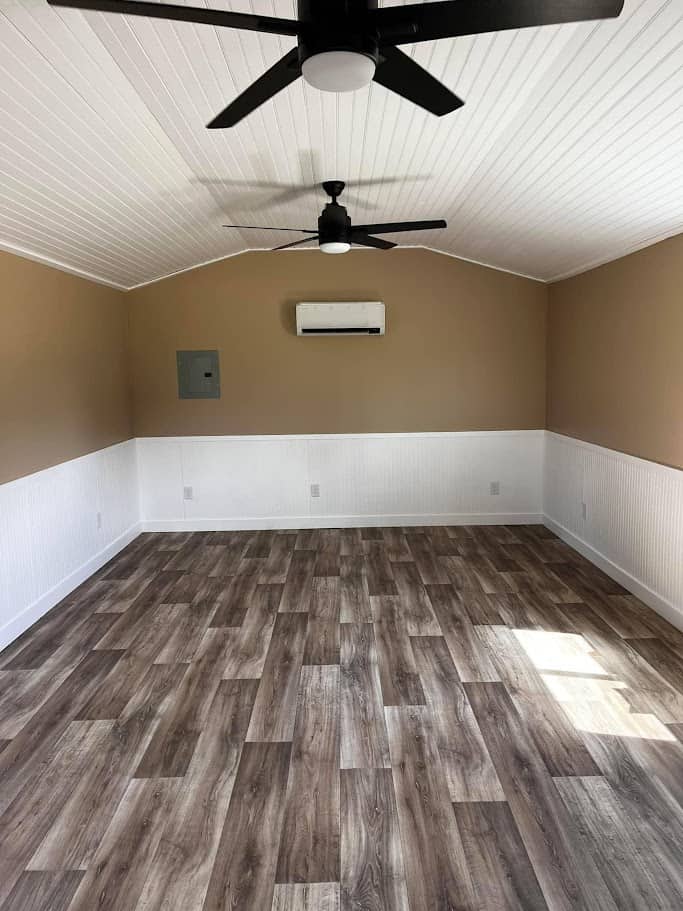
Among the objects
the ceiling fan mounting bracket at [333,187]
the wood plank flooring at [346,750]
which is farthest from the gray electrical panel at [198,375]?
the ceiling fan mounting bracket at [333,187]

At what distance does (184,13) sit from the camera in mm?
1417

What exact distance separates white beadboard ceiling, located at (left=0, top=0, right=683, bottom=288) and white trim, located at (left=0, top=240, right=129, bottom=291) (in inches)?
1.6

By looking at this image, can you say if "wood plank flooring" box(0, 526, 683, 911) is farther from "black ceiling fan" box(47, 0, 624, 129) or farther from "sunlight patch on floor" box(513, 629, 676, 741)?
"black ceiling fan" box(47, 0, 624, 129)

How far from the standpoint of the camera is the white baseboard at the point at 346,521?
6434 millimetres

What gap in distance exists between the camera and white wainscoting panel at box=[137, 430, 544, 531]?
6.38m

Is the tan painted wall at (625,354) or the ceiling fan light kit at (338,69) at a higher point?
the ceiling fan light kit at (338,69)

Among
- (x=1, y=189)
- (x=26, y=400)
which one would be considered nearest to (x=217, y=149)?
(x=1, y=189)

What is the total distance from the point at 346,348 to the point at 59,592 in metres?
3.40

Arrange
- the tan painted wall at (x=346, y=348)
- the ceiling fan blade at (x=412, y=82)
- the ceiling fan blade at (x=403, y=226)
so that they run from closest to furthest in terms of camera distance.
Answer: the ceiling fan blade at (x=412, y=82), the ceiling fan blade at (x=403, y=226), the tan painted wall at (x=346, y=348)

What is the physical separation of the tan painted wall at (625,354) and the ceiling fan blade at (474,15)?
2885 mm

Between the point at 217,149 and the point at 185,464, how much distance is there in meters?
3.77

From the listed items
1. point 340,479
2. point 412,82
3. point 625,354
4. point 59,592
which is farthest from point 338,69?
point 340,479

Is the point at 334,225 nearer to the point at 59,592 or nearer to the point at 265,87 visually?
the point at 265,87

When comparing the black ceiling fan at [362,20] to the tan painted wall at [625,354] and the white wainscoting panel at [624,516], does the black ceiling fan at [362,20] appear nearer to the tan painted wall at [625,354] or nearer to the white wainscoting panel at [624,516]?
the tan painted wall at [625,354]
